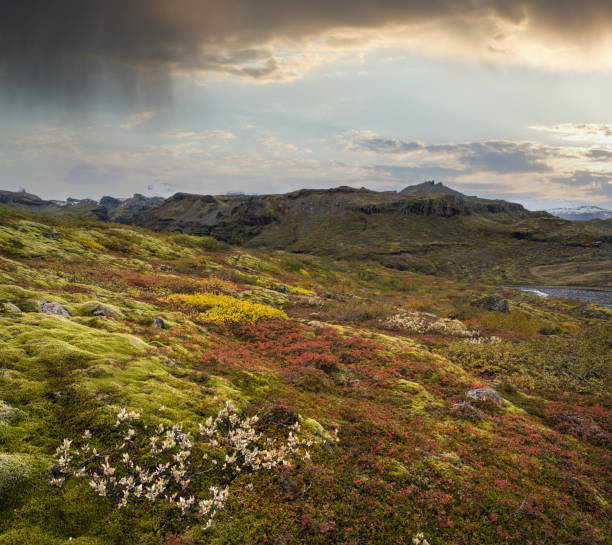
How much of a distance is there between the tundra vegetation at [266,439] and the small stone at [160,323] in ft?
0.31

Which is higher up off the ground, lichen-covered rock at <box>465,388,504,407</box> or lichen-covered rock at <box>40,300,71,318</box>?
lichen-covered rock at <box>40,300,71,318</box>

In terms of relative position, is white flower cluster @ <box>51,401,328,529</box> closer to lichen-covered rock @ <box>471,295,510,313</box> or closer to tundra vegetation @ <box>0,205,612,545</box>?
tundra vegetation @ <box>0,205,612,545</box>

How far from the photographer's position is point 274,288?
1921 inches

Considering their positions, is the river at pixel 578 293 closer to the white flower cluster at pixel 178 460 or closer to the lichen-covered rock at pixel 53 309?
the white flower cluster at pixel 178 460

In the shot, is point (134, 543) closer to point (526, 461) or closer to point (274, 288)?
point (526, 461)

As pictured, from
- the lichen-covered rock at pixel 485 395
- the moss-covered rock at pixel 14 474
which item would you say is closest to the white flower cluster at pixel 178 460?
the moss-covered rock at pixel 14 474

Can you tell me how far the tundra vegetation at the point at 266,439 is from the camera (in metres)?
6.59

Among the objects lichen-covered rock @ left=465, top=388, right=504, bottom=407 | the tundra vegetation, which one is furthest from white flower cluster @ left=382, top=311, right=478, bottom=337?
lichen-covered rock @ left=465, top=388, right=504, bottom=407

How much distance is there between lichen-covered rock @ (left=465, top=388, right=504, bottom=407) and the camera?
16516 millimetres

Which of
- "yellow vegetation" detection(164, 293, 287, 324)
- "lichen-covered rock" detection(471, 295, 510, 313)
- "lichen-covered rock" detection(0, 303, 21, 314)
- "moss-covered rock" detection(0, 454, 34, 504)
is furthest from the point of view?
"lichen-covered rock" detection(471, 295, 510, 313)

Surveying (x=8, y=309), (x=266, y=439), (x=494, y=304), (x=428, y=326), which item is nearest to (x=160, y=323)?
(x=8, y=309)

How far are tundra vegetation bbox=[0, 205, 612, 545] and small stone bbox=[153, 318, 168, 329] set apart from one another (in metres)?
0.09

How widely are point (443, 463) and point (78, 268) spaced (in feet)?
122

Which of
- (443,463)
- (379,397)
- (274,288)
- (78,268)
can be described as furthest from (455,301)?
(78,268)
